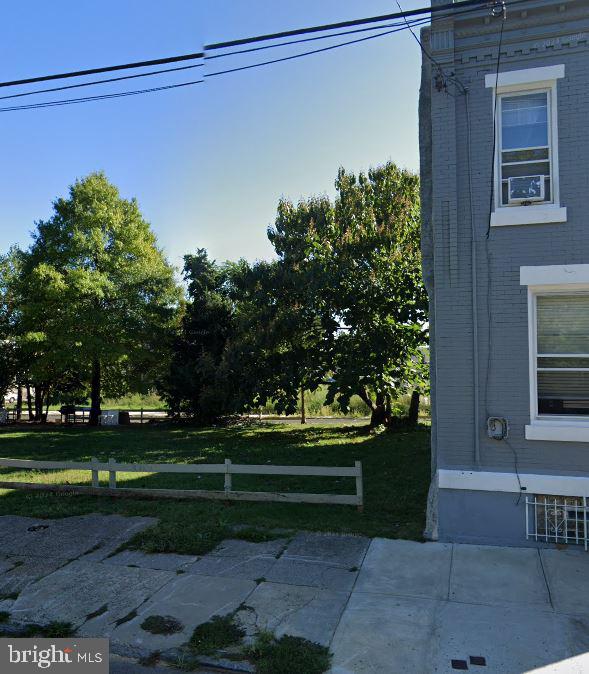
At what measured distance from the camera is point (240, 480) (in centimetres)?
1161

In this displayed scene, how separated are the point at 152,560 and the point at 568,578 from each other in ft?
16.0

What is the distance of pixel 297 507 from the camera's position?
8836mm

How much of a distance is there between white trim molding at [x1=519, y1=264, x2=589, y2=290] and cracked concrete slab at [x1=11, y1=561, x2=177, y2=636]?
5.82 m

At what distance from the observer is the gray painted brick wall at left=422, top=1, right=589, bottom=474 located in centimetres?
712

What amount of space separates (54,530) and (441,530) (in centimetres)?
563

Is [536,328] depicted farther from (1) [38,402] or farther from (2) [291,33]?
(1) [38,402]

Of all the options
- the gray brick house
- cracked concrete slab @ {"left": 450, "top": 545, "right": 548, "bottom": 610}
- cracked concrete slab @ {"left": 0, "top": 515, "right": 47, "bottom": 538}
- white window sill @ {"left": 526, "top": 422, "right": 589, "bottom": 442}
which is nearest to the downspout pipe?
the gray brick house

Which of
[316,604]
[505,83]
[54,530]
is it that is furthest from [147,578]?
[505,83]

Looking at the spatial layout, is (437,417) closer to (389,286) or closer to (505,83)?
(505,83)

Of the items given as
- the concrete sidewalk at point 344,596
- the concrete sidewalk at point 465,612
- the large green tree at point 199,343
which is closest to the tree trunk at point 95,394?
the large green tree at point 199,343

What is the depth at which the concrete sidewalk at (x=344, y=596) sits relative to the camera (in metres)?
4.60

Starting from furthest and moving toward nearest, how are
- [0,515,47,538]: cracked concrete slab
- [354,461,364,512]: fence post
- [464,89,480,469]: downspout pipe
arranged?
[354,461,364,512]: fence post
[0,515,47,538]: cracked concrete slab
[464,89,480,469]: downspout pipe

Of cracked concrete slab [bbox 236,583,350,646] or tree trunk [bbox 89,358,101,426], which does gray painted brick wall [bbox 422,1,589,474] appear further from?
tree trunk [bbox 89,358,101,426]

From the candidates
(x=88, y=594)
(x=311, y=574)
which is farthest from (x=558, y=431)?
(x=88, y=594)
